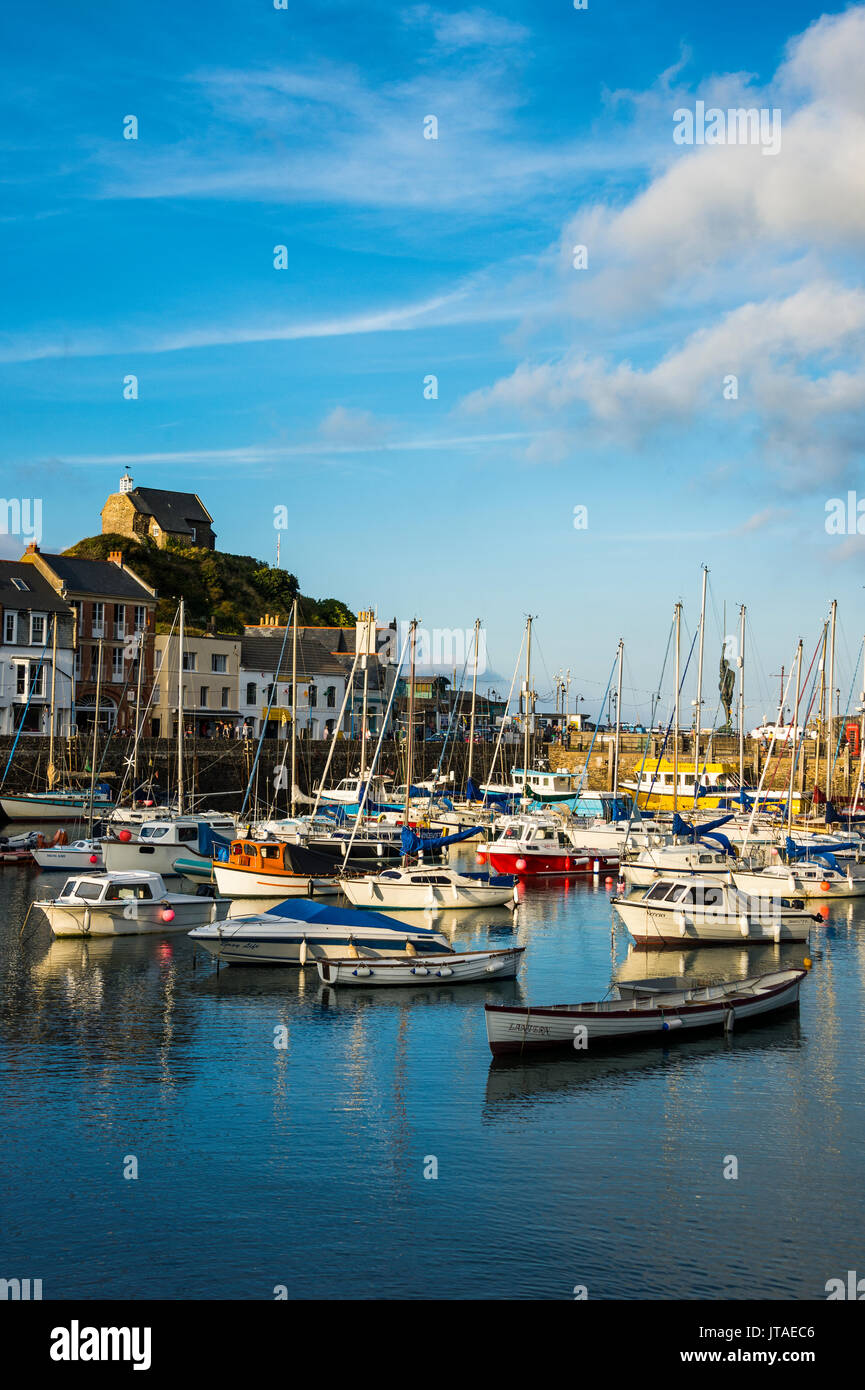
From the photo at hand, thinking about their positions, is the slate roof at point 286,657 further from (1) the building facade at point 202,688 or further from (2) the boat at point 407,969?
(2) the boat at point 407,969

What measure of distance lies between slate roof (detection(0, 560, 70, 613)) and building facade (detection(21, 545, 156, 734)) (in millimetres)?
829

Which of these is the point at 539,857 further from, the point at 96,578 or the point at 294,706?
the point at 96,578

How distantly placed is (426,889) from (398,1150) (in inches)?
955

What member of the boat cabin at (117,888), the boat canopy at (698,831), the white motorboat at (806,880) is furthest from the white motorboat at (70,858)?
the white motorboat at (806,880)

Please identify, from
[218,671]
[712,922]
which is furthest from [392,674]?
[712,922]

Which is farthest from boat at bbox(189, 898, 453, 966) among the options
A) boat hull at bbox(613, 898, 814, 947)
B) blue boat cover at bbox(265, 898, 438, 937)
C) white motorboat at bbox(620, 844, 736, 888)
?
white motorboat at bbox(620, 844, 736, 888)

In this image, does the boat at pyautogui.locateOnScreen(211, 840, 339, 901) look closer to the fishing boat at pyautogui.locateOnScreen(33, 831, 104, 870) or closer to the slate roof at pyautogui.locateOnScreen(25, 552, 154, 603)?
the fishing boat at pyautogui.locateOnScreen(33, 831, 104, 870)

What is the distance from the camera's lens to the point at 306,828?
64.8 metres

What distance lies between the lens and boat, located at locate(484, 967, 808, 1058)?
28.8 m

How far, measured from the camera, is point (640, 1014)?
30.0 m

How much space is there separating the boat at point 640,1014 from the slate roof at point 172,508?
117 metres

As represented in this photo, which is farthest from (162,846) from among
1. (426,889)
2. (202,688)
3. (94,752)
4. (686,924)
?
(202,688)
